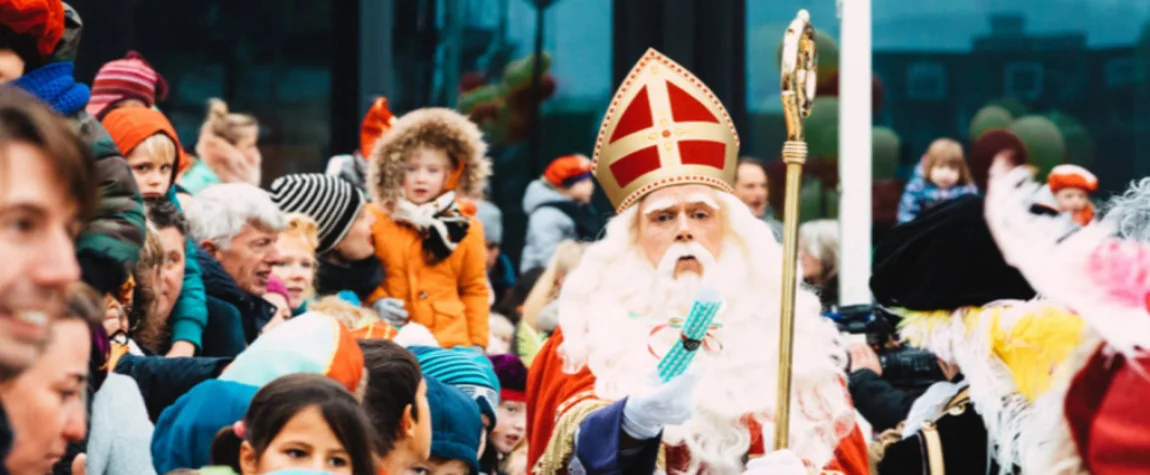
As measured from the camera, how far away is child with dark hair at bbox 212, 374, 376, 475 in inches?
148

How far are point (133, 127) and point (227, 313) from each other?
654 millimetres

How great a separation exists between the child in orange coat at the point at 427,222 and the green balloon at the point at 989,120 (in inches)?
161

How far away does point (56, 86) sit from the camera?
13.5 feet

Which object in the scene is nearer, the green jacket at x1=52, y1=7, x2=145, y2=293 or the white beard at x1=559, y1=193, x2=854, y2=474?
the green jacket at x1=52, y1=7, x2=145, y2=293

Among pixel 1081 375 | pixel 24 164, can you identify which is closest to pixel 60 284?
pixel 24 164

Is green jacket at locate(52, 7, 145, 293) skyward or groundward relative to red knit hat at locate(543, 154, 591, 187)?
skyward

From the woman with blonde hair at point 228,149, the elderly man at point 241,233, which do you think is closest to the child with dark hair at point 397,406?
the elderly man at point 241,233

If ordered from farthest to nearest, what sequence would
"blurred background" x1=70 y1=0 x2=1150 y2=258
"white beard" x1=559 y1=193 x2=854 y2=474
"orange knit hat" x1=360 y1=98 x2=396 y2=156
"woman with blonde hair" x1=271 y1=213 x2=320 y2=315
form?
"blurred background" x1=70 y1=0 x2=1150 y2=258 < "orange knit hat" x1=360 y1=98 x2=396 y2=156 < "woman with blonde hair" x1=271 y1=213 x2=320 y2=315 < "white beard" x1=559 y1=193 x2=854 y2=474

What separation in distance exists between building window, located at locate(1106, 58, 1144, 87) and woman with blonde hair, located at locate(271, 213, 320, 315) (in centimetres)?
567

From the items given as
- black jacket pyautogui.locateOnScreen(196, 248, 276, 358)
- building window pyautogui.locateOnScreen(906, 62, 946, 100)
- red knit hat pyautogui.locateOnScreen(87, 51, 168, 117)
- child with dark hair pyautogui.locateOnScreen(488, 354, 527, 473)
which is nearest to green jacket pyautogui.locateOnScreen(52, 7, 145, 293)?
black jacket pyautogui.locateOnScreen(196, 248, 276, 358)

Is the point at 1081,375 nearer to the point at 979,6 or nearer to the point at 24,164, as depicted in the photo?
the point at 24,164

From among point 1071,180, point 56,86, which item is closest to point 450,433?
point 56,86

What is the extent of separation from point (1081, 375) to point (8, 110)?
5.98 feet

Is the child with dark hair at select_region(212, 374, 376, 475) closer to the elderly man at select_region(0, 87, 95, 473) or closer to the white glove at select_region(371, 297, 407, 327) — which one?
the elderly man at select_region(0, 87, 95, 473)
